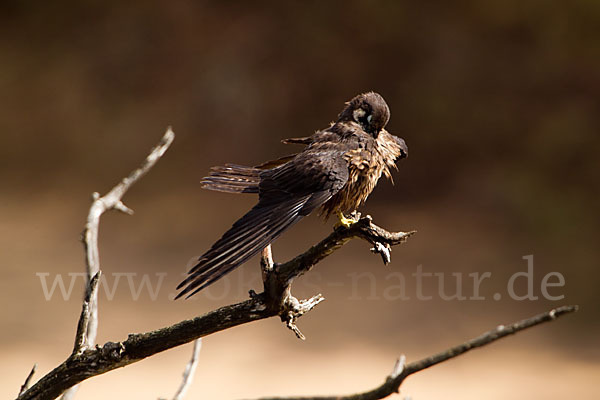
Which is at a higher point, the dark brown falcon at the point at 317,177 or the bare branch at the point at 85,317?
the dark brown falcon at the point at 317,177

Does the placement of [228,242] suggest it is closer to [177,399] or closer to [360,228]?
[360,228]

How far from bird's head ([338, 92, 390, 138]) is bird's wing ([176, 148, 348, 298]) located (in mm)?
167

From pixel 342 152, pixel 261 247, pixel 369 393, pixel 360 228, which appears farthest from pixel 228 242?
pixel 369 393

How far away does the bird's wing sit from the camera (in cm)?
156

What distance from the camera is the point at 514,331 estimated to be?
98 centimetres

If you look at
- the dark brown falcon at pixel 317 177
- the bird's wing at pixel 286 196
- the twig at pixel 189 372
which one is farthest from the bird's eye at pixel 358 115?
the twig at pixel 189 372

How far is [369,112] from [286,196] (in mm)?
374

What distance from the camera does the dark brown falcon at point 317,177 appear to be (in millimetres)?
1634

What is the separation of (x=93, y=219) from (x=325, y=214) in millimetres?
663

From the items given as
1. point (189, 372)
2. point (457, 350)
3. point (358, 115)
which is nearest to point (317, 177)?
point (358, 115)

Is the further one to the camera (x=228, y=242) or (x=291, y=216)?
(x=291, y=216)

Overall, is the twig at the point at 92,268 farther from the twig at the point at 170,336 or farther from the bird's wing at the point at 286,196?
the bird's wing at the point at 286,196

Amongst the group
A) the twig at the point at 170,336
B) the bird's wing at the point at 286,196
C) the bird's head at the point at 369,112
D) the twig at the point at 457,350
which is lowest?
the twig at the point at 457,350

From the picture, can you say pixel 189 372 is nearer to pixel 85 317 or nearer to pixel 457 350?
pixel 85 317
